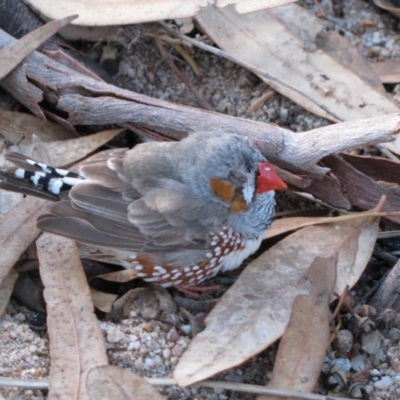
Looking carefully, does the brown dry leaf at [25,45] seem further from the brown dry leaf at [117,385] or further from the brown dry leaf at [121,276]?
the brown dry leaf at [117,385]

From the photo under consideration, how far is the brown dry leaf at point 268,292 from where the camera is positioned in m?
2.98

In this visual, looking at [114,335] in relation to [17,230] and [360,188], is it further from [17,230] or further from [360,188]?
[360,188]

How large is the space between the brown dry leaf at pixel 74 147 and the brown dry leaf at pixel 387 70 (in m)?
1.41

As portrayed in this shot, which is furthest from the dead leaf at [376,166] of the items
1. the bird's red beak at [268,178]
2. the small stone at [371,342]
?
the small stone at [371,342]

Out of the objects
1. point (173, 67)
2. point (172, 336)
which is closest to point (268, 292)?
point (172, 336)

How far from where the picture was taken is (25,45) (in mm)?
3928

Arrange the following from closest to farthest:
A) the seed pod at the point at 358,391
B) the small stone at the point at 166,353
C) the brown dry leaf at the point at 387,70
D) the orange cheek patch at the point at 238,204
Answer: the seed pod at the point at 358,391, the small stone at the point at 166,353, the orange cheek patch at the point at 238,204, the brown dry leaf at the point at 387,70

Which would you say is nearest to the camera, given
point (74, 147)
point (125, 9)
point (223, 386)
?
point (223, 386)

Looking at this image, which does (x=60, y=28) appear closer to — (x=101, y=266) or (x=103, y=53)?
(x=103, y=53)

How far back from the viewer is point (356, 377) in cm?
310

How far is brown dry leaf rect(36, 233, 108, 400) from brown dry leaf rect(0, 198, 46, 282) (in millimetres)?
69

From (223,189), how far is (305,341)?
2.48 ft

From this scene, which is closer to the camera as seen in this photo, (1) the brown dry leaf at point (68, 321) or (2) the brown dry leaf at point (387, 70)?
(1) the brown dry leaf at point (68, 321)

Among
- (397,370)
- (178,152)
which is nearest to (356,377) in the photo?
(397,370)
